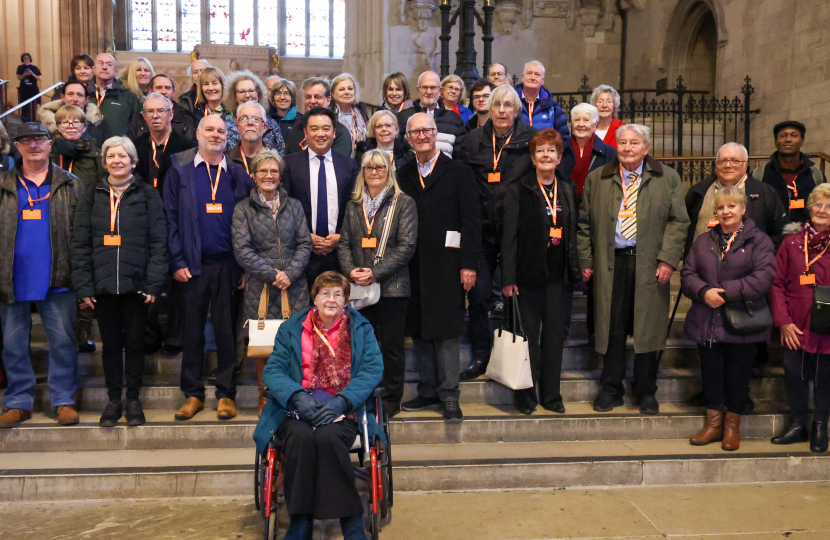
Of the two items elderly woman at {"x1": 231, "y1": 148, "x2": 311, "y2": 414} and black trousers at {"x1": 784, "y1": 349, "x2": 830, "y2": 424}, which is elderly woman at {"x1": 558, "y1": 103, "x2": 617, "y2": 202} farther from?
elderly woman at {"x1": 231, "y1": 148, "x2": 311, "y2": 414}

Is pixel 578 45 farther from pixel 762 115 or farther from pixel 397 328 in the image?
pixel 397 328

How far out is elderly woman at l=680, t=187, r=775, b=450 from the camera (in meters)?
4.68

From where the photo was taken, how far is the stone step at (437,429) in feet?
15.4

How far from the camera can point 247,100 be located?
5621mm

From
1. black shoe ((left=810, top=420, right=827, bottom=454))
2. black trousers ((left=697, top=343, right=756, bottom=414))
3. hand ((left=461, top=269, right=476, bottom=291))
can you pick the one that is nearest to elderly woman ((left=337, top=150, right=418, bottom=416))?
hand ((left=461, top=269, right=476, bottom=291))

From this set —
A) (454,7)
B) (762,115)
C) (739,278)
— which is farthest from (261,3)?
(739,278)

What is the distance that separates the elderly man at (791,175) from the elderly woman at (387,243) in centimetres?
291

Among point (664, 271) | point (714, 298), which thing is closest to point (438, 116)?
point (664, 271)

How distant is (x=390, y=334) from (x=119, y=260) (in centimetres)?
182

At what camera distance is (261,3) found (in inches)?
861

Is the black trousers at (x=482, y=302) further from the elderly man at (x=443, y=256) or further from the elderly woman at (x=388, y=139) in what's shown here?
the elderly woman at (x=388, y=139)

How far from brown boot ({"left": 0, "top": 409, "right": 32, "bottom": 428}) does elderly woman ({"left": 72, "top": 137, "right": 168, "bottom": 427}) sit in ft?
1.87

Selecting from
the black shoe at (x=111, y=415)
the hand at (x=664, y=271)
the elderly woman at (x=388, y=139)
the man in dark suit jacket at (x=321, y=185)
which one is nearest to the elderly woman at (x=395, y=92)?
the elderly woman at (x=388, y=139)

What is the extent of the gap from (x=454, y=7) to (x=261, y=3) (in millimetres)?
9931
